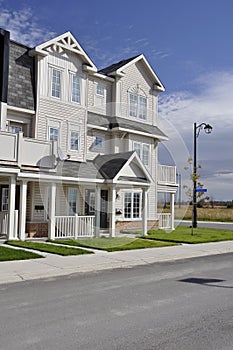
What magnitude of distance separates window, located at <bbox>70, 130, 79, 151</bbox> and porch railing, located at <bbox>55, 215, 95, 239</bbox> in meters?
4.01

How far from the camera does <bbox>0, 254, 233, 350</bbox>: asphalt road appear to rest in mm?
5223

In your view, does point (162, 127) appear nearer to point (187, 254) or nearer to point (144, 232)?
point (144, 232)

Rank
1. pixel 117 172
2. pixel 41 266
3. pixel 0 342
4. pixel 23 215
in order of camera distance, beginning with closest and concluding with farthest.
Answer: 1. pixel 0 342
2. pixel 41 266
3. pixel 23 215
4. pixel 117 172

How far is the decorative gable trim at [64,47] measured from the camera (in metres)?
19.7

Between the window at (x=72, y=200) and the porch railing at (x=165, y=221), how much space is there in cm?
707

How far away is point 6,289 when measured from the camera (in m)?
8.59

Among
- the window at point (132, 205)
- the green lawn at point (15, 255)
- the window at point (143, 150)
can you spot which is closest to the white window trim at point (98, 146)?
the window at point (143, 150)

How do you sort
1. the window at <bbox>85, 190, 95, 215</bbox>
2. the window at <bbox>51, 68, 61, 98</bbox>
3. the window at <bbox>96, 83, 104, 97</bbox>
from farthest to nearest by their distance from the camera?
the window at <bbox>96, 83, 104, 97</bbox> → the window at <bbox>85, 190, 95, 215</bbox> → the window at <bbox>51, 68, 61, 98</bbox>

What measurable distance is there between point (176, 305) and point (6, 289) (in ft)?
12.5

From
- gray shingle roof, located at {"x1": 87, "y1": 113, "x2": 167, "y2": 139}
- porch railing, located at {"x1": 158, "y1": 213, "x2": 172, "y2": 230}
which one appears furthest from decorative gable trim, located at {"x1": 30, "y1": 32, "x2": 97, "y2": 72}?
porch railing, located at {"x1": 158, "y1": 213, "x2": 172, "y2": 230}

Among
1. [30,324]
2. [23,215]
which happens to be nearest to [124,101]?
[23,215]

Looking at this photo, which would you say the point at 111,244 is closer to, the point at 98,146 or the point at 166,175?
the point at 98,146

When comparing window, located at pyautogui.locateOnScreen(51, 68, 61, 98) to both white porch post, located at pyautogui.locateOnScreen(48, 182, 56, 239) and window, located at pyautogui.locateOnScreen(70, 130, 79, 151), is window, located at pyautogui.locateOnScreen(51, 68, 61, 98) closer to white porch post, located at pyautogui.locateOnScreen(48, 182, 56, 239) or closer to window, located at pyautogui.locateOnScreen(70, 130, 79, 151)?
window, located at pyautogui.locateOnScreen(70, 130, 79, 151)

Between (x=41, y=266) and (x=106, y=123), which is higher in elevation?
(x=106, y=123)
